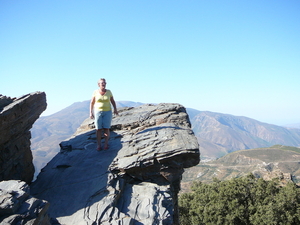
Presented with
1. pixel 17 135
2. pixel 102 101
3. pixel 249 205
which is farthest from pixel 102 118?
pixel 249 205

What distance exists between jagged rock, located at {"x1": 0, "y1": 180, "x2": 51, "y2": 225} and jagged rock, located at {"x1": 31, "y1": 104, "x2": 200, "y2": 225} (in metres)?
1.59

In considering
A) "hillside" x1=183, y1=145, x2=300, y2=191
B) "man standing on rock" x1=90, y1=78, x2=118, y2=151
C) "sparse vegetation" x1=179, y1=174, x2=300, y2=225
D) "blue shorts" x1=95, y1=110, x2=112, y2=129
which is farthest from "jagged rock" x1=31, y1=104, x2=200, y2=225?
"hillside" x1=183, y1=145, x2=300, y2=191

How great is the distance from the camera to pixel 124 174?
10.0 metres

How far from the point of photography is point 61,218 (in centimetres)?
742

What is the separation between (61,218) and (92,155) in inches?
168

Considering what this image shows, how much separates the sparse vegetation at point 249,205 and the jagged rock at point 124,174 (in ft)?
45.2

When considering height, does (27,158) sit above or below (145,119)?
below

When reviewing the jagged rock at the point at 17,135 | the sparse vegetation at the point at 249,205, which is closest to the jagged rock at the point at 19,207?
the jagged rock at the point at 17,135

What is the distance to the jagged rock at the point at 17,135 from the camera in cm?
935

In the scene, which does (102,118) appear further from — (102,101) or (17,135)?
(17,135)

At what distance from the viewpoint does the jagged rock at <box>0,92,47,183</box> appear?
30.7 feet

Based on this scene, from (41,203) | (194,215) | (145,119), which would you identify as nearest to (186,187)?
(194,215)

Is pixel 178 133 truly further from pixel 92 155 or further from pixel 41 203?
pixel 41 203

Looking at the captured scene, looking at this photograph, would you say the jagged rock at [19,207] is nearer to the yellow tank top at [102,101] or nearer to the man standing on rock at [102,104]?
the man standing on rock at [102,104]
